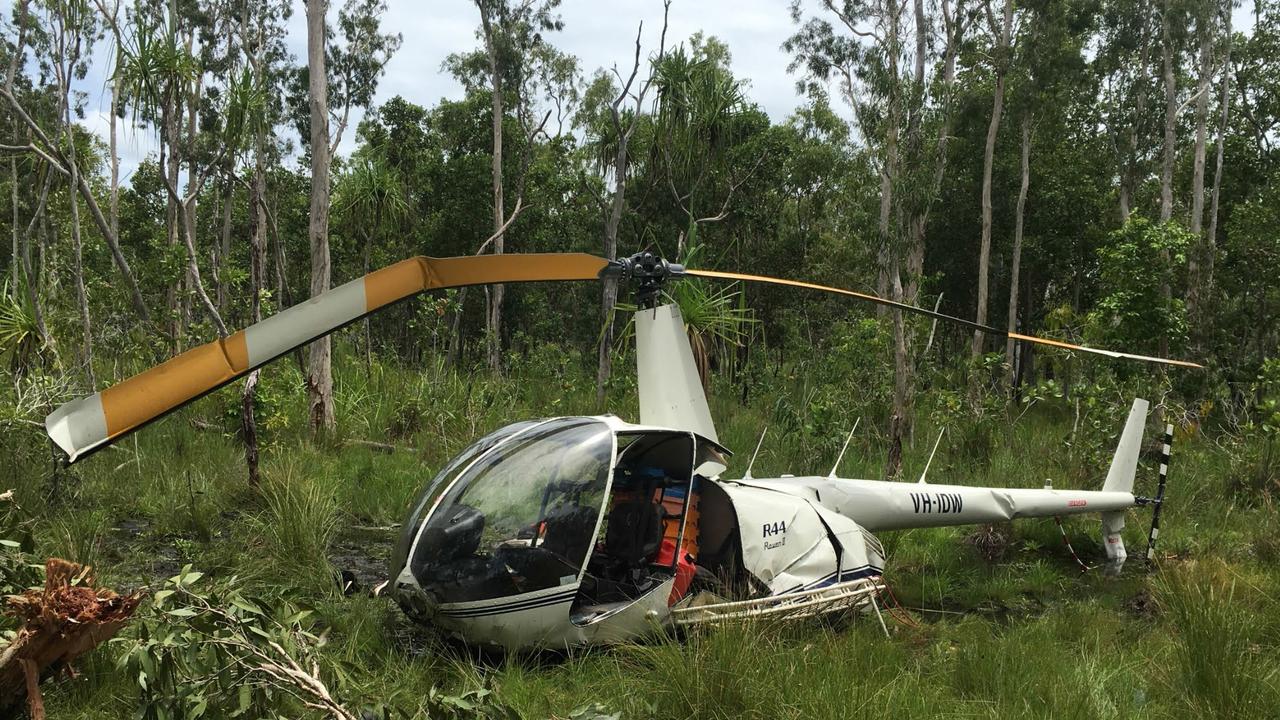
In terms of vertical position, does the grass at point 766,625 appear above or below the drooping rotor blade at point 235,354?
below

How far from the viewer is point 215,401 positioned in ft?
33.1

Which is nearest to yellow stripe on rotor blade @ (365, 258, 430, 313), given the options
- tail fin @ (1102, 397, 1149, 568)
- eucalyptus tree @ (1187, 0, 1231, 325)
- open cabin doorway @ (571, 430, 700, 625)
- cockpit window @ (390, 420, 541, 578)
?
cockpit window @ (390, 420, 541, 578)

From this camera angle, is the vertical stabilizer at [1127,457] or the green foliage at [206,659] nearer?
the green foliage at [206,659]

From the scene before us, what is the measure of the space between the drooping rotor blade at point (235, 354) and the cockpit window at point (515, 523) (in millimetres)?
1217

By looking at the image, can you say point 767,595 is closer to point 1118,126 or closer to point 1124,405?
point 1124,405

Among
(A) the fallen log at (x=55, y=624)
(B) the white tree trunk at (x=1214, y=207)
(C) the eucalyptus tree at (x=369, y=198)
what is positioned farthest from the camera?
(B) the white tree trunk at (x=1214, y=207)

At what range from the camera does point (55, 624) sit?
9.59ft

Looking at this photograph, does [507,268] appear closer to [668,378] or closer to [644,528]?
[668,378]

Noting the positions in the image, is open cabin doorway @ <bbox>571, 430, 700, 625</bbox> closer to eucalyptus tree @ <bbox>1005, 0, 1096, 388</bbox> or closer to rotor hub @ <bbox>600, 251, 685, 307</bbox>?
rotor hub @ <bbox>600, 251, 685, 307</bbox>

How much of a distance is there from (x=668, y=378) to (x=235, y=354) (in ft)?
8.94

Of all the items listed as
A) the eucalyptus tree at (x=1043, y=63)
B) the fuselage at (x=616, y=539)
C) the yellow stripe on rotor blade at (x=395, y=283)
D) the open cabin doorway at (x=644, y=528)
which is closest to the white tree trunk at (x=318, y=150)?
the open cabin doorway at (x=644, y=528)

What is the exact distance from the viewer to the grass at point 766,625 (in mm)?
3711

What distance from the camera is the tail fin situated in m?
6.83

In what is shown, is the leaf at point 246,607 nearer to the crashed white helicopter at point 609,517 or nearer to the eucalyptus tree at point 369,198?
the crashed white helicopter at point 609,517
